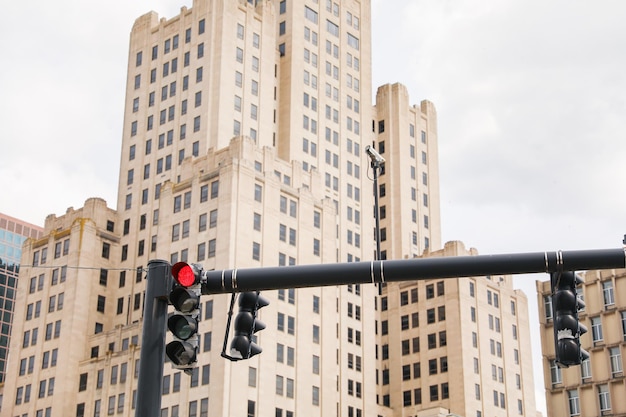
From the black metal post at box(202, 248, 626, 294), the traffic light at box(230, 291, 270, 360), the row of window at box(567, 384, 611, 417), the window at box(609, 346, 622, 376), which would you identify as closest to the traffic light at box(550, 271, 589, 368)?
the black metal post at box(202, 248, 626, 294)

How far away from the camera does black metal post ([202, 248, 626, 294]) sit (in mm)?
16031

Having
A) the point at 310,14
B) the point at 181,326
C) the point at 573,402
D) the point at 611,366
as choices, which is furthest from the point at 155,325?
the point at 310,14

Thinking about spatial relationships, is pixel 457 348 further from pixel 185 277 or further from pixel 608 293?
pixel 185 277

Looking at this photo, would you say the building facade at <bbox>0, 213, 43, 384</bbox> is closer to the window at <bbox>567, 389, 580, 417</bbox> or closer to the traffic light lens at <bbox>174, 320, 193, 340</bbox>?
the window at <bbox>567, 389, 580, 417</bbox>

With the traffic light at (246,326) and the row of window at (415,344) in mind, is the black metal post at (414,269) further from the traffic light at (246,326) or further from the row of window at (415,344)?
the row of window at (415,344)

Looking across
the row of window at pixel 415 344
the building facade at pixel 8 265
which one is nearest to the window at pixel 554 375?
the row of window at pixel 415 344

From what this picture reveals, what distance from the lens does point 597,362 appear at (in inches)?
3071

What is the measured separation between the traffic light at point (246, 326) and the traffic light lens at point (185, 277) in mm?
1167

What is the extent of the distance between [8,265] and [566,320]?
595 feet

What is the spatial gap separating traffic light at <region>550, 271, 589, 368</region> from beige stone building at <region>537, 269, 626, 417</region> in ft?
208

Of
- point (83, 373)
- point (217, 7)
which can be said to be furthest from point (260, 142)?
point (83, 373)

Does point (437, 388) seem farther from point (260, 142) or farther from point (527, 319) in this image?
point (260, 142)

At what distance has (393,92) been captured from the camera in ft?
535

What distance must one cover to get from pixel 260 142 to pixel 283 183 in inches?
501
